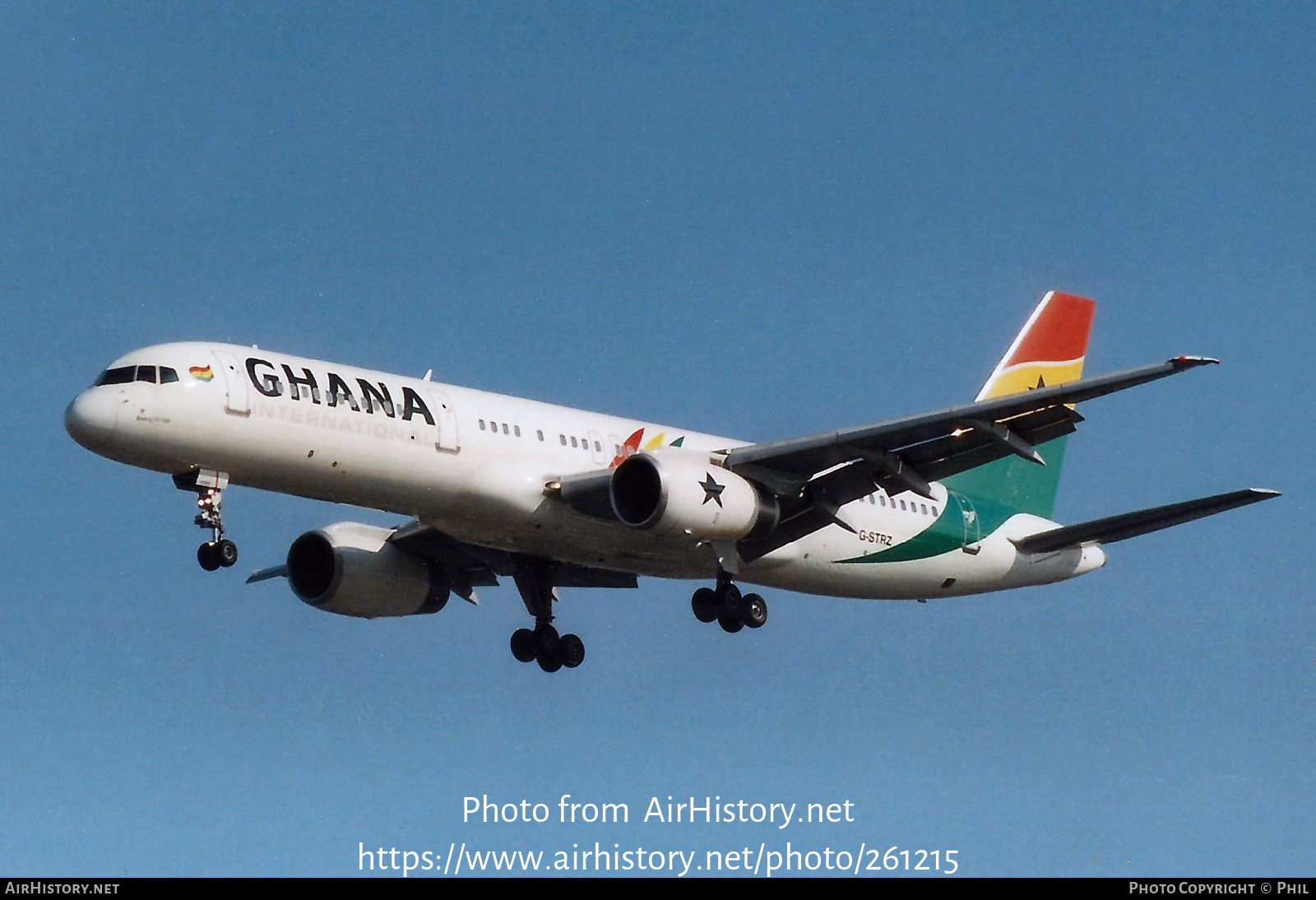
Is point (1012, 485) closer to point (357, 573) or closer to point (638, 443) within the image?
Answer: point (638, 443)

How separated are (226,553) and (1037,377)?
74.2ft

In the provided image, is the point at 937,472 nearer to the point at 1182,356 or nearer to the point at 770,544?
the point at 770,544

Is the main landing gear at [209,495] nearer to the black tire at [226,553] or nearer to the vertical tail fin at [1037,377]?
the black tire at [226,553]

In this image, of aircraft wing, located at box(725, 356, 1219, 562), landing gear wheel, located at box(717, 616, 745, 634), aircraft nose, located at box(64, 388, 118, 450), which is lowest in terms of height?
landing gear wheel, located at box(717, 616, 745, 634)

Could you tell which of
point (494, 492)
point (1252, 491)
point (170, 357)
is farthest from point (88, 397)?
point (1252, 491)

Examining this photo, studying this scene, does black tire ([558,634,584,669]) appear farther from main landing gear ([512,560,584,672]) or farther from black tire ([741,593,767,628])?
black tire ([741,593,767,628])

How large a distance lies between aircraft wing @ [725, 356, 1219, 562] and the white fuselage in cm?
181

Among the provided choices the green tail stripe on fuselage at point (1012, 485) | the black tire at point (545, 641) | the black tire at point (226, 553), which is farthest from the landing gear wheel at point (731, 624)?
the black tire at point (226, 553)

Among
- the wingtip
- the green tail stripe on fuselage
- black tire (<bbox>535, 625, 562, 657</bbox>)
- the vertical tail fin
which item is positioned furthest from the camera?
the vertical tail fin

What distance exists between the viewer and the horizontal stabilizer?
123 ft

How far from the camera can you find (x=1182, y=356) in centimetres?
3244

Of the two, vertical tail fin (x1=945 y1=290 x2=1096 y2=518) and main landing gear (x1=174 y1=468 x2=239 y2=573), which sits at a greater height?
vertical tail fin (x1=945 y1=290 x2=1096 y2=518)

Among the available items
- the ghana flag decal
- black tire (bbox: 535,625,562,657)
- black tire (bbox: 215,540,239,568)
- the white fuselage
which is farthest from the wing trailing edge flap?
black tire (bbox: 215,540,239,568)
